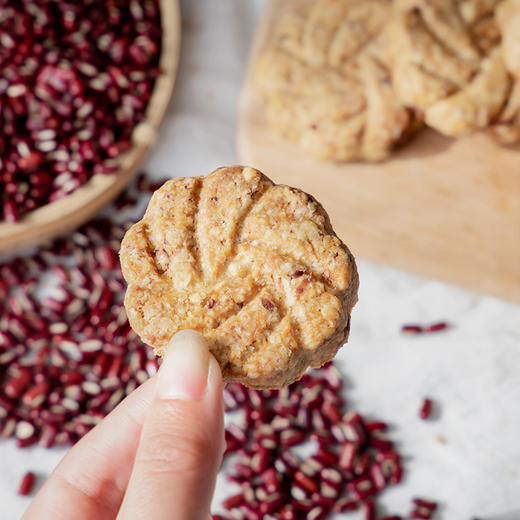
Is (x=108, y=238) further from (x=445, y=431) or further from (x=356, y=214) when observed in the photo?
(x=445, y=431)

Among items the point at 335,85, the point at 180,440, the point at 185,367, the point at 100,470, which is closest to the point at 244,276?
the point at 185,367

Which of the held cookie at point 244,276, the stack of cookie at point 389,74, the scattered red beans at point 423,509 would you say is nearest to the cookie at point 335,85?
the stack of cookie at point 389,74

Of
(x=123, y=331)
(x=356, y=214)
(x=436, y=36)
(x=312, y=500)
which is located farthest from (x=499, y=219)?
(x=123, y=331)

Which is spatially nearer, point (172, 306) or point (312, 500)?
point (172, 306)

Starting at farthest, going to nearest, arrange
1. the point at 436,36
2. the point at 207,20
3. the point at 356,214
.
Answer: the point at 207,20 < the point at 356,214 < the point at 436,36

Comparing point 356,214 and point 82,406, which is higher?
point 356,214

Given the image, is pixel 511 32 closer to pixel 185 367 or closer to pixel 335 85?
pixel 335 85

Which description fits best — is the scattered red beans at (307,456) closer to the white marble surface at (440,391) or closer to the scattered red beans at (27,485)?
the white marble surface at (440,391)
